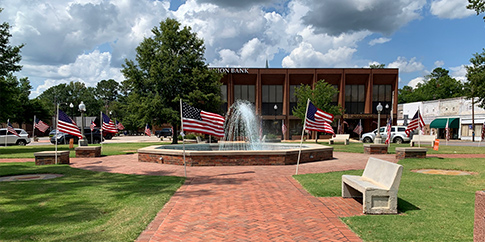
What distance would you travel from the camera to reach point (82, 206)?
635 centimetres

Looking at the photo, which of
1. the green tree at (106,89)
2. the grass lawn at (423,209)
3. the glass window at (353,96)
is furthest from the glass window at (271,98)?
the green tree at (106,89)

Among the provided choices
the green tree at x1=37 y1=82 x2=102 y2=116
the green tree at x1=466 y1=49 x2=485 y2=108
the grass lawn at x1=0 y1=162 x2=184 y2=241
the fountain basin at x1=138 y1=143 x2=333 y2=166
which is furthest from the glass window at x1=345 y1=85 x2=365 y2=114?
the green tree at x1=37 y1=82 x2=102 y2=116

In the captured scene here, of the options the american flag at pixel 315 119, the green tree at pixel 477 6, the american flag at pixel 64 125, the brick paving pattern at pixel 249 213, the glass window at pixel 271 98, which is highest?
the green tree at pixel 477 6

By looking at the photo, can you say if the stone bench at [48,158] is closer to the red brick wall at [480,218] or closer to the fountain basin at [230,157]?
the fountain basin at [230,157]

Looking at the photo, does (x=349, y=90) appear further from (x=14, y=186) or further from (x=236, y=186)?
(x=14, y=186)

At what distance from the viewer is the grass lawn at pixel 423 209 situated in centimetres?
457

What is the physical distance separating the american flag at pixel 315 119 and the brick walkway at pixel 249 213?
123 inches

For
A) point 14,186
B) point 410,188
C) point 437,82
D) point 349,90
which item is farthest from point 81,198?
point 437,82

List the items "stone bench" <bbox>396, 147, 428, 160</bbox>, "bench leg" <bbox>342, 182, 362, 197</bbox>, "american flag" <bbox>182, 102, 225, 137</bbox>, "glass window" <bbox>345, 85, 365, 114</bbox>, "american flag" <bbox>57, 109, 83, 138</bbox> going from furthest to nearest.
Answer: "glass window" <bbox>345, 85, 365, 114</bbox> → "stone bench" <bbox>396, 147, 428, 160</bbox> → "american flag" <bbox>57, 109, 83, 138</bbox> → "american flag" <bbox>182, 102, 225, 137</bbox> → "bench leg" <bbox>342, 182, 362, 197</bbox>

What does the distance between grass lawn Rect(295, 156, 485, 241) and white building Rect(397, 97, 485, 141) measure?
132ft

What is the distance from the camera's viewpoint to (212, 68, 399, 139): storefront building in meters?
46.0

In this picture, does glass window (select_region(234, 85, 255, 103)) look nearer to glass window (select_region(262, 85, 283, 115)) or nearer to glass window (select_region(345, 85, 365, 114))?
glass window (select_region(262, 85, 283, 115))

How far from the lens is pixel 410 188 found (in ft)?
26.0

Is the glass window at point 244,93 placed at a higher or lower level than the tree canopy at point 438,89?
lower
